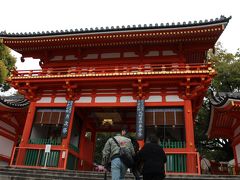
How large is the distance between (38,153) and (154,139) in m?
9.37

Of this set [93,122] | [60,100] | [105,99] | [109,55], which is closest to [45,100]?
[60,100]

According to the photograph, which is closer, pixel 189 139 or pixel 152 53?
pixel 189 139

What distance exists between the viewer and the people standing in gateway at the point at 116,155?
5.59m

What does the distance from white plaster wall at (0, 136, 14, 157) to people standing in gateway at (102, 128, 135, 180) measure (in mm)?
12730

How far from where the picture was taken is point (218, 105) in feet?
42.3

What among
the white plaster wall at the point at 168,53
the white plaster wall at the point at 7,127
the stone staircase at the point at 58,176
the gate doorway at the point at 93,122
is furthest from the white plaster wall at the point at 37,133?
the white plaster wall at the point at 168,53

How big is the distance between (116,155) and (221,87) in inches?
923

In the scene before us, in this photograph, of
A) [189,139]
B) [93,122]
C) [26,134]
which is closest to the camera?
[189,139]

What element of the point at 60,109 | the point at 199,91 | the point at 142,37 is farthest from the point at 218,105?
the point at 60,109

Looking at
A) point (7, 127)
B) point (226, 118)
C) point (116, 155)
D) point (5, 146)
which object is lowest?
point (116, 155)

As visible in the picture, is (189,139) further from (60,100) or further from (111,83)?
(60,100)

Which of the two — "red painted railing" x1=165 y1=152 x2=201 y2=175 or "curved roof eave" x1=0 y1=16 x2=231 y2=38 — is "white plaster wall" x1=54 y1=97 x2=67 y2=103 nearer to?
"curved roof eave" x1=0 y1=16 x2=231 y2=38

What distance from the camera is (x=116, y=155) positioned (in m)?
5.62

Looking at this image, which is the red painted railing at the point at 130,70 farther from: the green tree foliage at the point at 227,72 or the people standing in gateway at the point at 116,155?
the green tree foliage at the point at 227,72
